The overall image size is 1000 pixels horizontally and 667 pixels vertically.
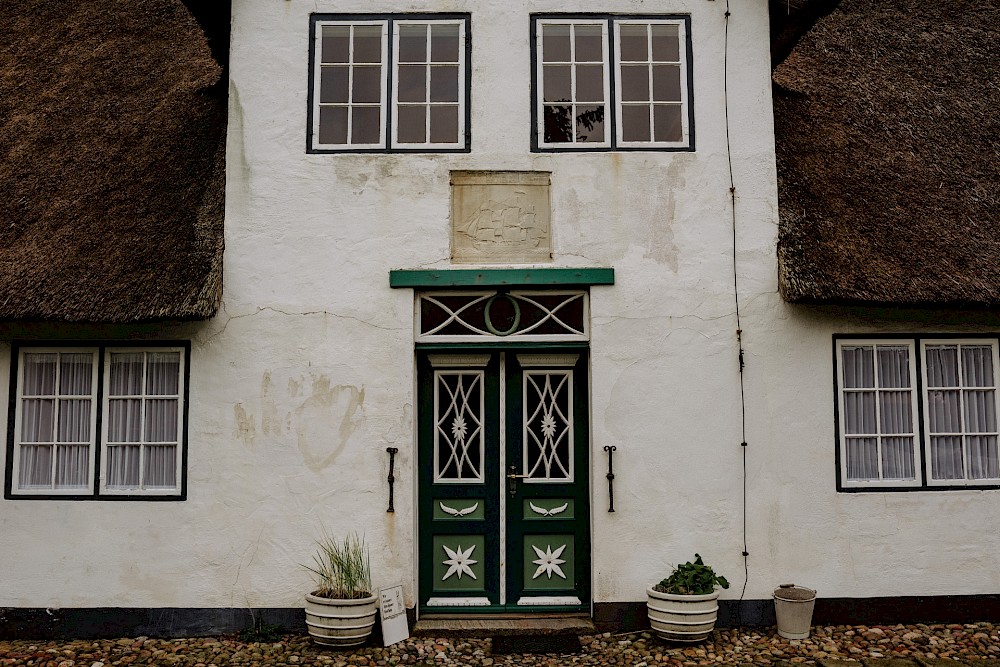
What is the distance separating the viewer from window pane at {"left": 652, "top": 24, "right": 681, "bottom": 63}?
7.48 m

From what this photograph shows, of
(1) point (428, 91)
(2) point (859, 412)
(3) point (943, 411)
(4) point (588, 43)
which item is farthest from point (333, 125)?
(3) point (943, 411)

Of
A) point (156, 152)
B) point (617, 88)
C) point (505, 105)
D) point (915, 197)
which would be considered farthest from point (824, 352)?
point (156, 152)

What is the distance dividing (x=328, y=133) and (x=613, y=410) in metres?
3.45

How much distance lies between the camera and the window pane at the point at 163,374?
7305 millimetres

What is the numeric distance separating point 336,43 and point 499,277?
101 inches

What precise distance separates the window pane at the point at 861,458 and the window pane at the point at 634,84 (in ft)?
11.1

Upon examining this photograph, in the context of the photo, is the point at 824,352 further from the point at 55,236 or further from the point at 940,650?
the point at 55,236

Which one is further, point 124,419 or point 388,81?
point 388,81

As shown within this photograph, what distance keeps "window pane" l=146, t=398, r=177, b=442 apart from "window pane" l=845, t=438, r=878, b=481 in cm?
579

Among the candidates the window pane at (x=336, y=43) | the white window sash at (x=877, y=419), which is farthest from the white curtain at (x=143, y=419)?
the white window sash at (x=877, y=419)

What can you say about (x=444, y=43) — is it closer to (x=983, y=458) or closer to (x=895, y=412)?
(x=895, y=412)

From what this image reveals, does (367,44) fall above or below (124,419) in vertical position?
above

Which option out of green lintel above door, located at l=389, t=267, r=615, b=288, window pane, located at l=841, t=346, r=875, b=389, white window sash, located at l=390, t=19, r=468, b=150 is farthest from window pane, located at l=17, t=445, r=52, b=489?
window pane, located at l=841, t=346, r=875, b=389

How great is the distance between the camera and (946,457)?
728 centimetres
